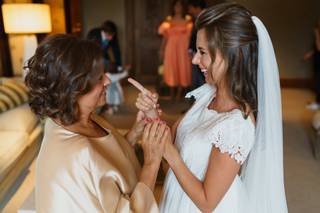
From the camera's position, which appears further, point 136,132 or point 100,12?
point 100,12

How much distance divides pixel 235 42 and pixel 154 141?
0.38 m

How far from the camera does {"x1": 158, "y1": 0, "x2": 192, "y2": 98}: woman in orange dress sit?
4730mm

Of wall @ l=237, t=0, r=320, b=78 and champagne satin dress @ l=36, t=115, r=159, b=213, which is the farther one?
wall @ l=237, t=0, r=320, b=78

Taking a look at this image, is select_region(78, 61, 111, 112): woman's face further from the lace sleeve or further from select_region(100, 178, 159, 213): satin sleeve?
the lace sleeve

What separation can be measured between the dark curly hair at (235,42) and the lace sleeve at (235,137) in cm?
5

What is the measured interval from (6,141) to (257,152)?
79.8 inches

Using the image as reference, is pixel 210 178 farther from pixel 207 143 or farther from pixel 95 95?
pixel 95 95

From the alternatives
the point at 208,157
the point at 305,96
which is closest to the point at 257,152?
the point at 208,157

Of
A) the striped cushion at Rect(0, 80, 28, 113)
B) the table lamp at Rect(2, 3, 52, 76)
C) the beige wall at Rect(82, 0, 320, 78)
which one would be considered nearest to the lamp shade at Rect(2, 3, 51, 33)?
the table lamp at Rect(2, 3, 52, 76)

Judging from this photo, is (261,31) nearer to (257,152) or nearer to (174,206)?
(257,152)

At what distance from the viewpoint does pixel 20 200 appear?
7.97ft

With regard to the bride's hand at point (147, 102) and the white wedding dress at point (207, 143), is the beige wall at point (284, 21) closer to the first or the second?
the white wedding dress at point (207, 143)

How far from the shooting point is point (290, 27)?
19.1ft

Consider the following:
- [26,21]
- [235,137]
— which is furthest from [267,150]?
[26,21]
